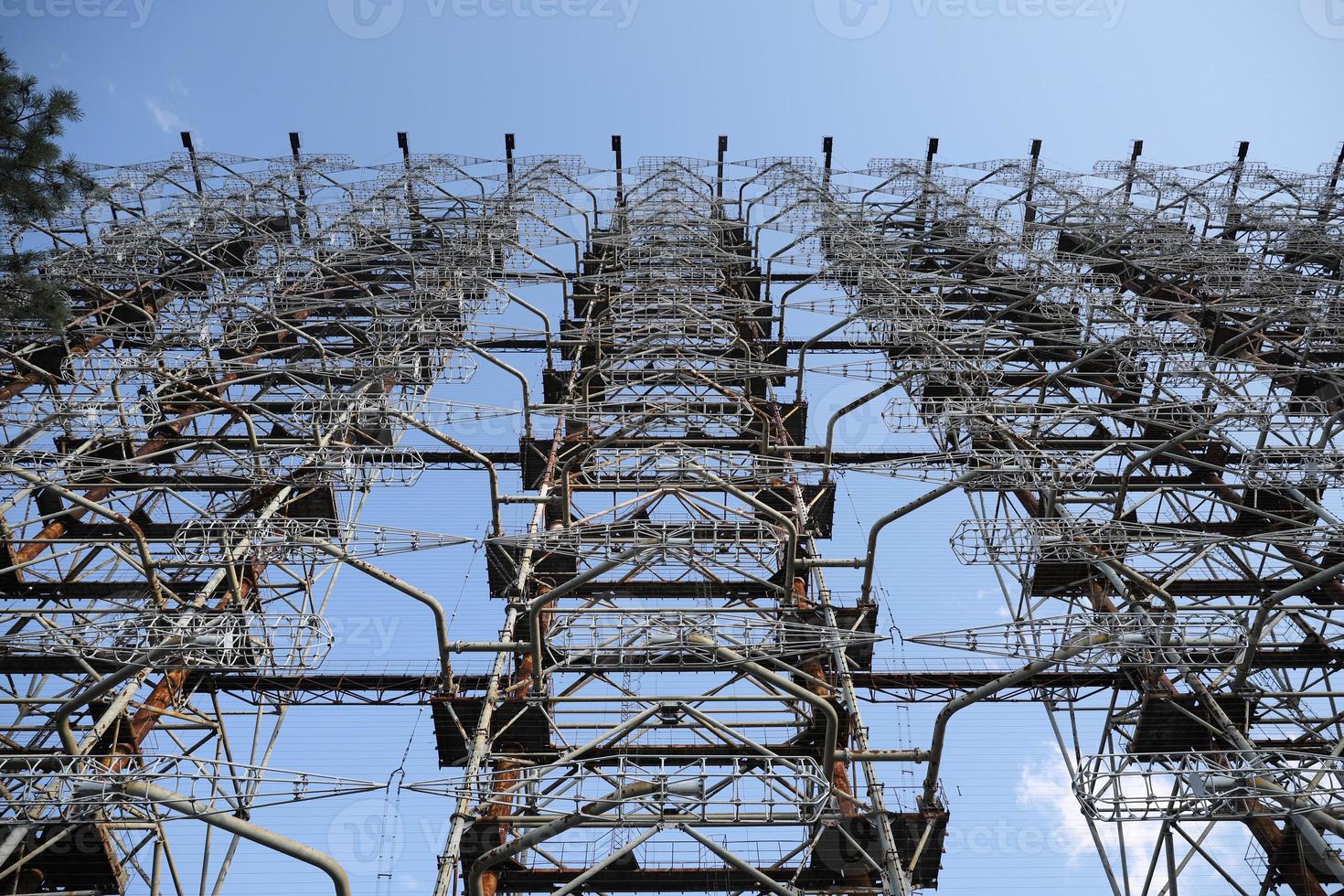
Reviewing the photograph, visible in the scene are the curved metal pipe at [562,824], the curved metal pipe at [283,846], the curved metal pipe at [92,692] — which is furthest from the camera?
the curved metal pipe at [92,692]

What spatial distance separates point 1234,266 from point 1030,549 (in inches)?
787

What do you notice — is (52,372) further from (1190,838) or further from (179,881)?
(1190,838)

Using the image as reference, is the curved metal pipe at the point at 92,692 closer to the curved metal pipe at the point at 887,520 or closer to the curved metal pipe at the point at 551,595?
the curved metal pipe at the point at 551,595

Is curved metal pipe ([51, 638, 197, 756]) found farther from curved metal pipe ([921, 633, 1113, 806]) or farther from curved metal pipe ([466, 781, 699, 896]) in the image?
curved metal pipe ([921, 633, 1113, 806])

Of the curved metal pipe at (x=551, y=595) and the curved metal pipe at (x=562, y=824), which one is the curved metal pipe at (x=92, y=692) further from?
the curved metal pipe at (x=562, y=824)

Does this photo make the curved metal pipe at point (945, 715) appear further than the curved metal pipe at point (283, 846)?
Yes

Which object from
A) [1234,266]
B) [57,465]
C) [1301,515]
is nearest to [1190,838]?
[1301,515]

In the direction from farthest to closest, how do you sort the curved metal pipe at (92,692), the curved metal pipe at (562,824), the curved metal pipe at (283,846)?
the curved metal pipe at (92,692) → the curved metal pipe at (562,824) → the curved metal pipe at (283,846)

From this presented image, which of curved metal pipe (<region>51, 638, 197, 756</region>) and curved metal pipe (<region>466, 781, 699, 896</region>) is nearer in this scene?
curved metal pipe (<region>466, 781, 699, 896</region>)

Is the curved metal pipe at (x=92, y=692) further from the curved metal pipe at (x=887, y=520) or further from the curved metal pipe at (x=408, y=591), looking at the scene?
the curved metal pipe at (x=887, y=520)

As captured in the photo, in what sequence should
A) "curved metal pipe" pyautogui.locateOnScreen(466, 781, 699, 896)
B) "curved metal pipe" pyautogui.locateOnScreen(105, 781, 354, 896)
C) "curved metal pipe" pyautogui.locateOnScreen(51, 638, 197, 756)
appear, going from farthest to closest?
1. "curved metal pipe" pyautogui.locateOnScreen(51, 638, 197, 756)
2. "curved metal pipe" pyautogui.locateOnScreen(466, 781, 699, 896)
3. "curved metal pipe" pyautogui.locateOnScreen(105, 781, 354, 896)

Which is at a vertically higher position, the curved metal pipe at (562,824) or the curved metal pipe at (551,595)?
the curved metal pipe at (551,595)

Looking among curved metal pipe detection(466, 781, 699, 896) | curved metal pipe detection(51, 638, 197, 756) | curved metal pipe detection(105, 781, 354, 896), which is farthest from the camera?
curved metal pipe detection(51, 638, 197, 756)

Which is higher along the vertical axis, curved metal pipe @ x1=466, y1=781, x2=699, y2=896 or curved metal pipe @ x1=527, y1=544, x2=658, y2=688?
curved metal pipe @ x1=527, y1=544, x2=658, y2=688
